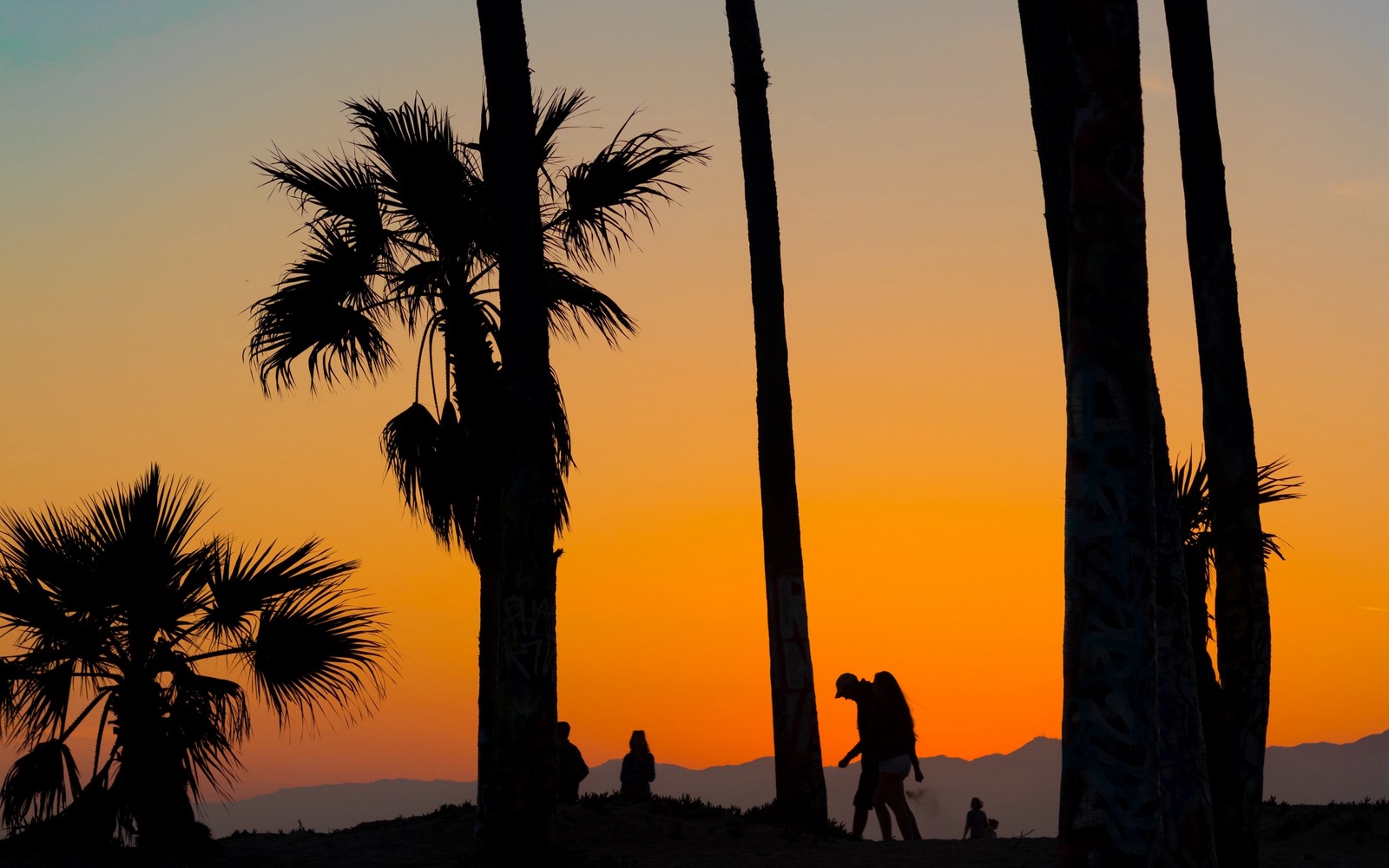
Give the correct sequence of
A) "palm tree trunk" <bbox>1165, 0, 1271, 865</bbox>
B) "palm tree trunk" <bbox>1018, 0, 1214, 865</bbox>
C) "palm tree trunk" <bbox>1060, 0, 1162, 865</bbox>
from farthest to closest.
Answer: "palm tree trunk" <bbox>1165, 0, 1271, 865</bbox>, "palm tree trunk" <bbox>1018, 0, 1214, 865</bbox>, "palm tree trunk" <bbox>1060, 0, 1162, 865</bbox>

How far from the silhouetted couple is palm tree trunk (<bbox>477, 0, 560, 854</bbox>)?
4.31m

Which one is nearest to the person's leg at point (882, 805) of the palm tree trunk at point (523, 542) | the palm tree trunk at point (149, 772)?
the palm tree trunk at point (523, 542)

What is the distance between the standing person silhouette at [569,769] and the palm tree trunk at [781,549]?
96.0 inches

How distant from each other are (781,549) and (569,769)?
3.71 meters

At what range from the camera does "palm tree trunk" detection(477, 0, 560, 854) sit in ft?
36.8

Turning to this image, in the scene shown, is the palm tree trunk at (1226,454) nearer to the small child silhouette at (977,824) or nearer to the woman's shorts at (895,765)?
the woman's shorts at (895,765)

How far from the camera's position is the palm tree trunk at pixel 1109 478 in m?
6.36

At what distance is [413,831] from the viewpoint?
14.1 meters

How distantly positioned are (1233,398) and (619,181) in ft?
21.7

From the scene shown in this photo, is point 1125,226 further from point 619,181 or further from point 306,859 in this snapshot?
point 306,859

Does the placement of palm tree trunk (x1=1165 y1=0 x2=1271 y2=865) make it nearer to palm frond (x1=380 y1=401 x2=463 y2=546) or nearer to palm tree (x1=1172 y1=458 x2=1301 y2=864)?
palm tree (x1=1172 y1=458 x2=1301 y2=864)

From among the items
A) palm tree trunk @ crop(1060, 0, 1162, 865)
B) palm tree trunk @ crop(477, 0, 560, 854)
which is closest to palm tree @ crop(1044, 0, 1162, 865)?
palm tree trunk @ crop(1060, 0, 1162, 865)

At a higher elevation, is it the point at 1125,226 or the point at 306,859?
the point at 1125,226

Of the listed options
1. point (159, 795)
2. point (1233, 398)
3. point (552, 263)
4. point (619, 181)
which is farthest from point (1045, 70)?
point (159, 795)
